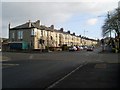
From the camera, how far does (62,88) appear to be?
38.9ft

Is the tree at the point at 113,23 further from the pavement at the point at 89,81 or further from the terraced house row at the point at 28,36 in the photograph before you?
the pavement at the point at 89,81

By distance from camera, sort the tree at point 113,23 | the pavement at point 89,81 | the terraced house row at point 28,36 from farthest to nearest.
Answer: the terraced house row at point 28,36, the tree at point 113,23, the pavement at point 89,81

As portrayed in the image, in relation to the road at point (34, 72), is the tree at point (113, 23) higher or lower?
higher

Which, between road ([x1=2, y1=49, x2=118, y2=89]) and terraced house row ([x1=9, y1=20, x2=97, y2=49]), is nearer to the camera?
road ([x1=2, y1=49, x2=118, y2=89])

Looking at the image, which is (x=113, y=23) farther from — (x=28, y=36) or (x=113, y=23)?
(x=28, y=36)

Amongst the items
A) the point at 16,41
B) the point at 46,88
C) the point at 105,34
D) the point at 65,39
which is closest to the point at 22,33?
the point at 16,41

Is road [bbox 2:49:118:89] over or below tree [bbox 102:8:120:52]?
below

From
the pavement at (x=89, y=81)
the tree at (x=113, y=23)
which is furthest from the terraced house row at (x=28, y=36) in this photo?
the pavement at (x=89, y=81)

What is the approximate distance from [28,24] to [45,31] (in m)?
9.40

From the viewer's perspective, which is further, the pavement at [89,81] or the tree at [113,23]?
the tree at [113,23]

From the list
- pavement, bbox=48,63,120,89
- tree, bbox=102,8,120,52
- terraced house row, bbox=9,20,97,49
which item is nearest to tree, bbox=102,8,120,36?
tree, bbox=102,8,120,52

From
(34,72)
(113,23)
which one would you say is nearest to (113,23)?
(113,23)

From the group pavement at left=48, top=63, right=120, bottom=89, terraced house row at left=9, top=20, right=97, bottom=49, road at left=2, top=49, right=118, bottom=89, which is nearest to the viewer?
pavement at left=48, top=63, right=120, bottom=89

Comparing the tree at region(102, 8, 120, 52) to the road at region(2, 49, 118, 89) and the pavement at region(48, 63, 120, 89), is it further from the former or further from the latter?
the pavement at region(48, 63, 120, 89)
